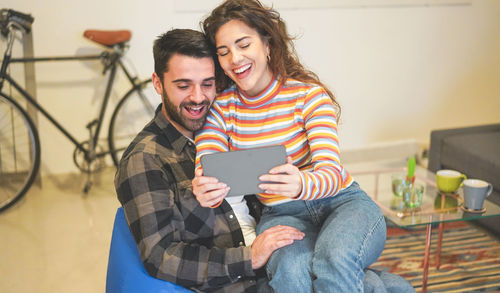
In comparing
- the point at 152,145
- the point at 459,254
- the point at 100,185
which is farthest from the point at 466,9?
the point at 152,145

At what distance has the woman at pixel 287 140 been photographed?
51.9 inches

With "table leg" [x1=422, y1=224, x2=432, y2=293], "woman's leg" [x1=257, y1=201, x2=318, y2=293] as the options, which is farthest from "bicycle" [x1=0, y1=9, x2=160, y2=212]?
"woman's leg" [x1=257, y1=201, x2=318, y2=293]

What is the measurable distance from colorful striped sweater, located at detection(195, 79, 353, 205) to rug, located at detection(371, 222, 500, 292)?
0.90 metres

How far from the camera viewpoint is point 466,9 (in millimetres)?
A: 3947

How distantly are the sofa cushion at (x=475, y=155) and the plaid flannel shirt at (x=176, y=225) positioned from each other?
1627 millimetres

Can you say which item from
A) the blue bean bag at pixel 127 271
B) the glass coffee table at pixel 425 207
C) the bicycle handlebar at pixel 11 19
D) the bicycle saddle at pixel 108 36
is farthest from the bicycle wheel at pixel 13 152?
the glass coffee table at pixel 425 207

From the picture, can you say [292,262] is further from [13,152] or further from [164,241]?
[13,152]

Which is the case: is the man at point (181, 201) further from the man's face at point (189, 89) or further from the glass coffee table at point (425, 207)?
the glass coffee table at point (425, 207)

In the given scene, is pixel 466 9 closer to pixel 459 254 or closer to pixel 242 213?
pixel 459 254

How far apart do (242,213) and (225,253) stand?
0.72 feet

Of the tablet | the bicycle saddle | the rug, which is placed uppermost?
the bicycle saddle

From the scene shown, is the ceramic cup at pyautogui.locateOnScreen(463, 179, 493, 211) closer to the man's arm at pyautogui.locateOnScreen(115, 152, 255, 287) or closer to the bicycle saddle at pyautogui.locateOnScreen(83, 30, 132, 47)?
the man's arm at pyautogui.locateOnScreen(115, 152, 255, 287)

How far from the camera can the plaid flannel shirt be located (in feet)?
4.42

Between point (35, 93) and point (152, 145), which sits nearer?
point (152, 145)
